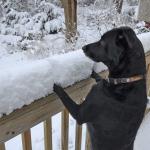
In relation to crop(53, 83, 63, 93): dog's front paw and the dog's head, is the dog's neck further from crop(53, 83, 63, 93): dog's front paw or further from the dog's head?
crop(53, 83, 63, 93): dog's front paw

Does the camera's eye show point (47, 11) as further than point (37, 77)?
Yes

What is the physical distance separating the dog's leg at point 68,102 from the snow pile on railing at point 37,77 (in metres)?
0.04

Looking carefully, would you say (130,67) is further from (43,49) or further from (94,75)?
(43,49)

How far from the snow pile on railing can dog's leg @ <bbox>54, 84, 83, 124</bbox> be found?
1.5 inches

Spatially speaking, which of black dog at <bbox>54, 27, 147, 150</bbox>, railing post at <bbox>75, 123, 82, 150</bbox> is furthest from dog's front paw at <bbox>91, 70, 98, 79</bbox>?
railing post at <bbox>75, 123, 82, 150</bbox>

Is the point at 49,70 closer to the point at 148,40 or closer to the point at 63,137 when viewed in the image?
the point at 63,137

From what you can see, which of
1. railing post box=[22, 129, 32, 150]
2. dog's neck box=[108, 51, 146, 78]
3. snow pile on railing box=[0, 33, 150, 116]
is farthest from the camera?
dog's neck box=[108, 51, 146, 78]

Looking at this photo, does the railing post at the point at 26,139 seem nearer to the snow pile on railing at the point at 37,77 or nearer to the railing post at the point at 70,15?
the snow pile on railing at the point at 37,77

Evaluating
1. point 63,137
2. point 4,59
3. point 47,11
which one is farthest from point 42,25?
point 63,137

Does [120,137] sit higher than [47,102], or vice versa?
[47,102]

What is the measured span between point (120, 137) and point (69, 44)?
17.1 ft

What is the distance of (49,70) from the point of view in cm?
144

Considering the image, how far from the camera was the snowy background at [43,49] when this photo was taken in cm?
130

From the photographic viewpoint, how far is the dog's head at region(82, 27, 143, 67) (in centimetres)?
158
